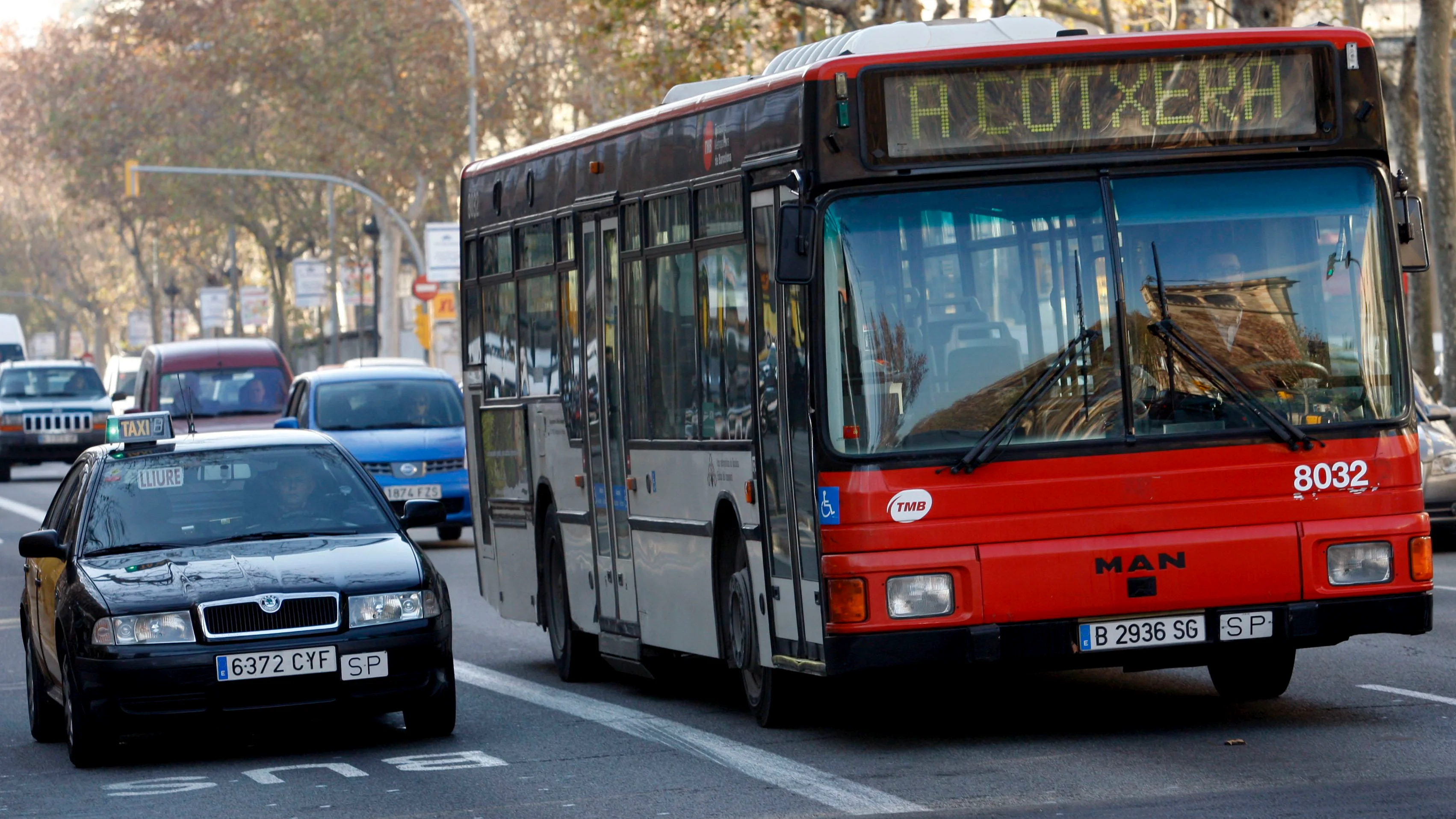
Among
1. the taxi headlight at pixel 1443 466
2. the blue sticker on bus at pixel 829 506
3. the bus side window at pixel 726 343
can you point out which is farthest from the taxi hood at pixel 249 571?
the taxi headlight at pixel 1443 466

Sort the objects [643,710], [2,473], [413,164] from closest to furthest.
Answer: [643,710], [2,473], [413,164]

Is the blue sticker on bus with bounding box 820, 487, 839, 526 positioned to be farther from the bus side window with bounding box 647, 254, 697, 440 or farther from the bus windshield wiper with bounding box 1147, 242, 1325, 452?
the bus side window with bounding box 647, 254, 697, 440

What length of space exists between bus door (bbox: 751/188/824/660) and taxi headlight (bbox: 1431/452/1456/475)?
9981 millimetres

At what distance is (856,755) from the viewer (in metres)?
9.87

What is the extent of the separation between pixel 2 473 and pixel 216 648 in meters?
33.4

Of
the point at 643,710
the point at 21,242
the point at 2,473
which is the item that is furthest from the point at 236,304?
the point at 643,710

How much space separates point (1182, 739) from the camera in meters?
9.93

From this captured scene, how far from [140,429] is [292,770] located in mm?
2349

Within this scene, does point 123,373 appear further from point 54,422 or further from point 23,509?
point 23,509

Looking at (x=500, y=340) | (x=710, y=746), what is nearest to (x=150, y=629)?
(x=710, y=746)

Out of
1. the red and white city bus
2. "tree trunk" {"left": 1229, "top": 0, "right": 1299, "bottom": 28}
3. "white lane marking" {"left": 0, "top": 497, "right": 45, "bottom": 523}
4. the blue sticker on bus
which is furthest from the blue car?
the blue sticker on bus

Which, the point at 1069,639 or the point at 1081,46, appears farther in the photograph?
the point at 1081,46

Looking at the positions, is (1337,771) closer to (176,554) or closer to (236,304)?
(176,554)

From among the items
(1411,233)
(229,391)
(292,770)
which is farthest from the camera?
(229,391)
